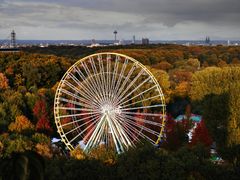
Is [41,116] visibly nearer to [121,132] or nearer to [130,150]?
[121,132]

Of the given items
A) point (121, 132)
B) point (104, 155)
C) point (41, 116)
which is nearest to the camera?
point (104, 155)

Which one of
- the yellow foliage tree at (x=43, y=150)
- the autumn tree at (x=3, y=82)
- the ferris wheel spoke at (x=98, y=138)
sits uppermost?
the autumn tree at (x=3, y=82)

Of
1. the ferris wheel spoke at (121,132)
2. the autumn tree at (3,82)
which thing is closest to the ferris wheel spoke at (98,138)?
the ferris wheel spoke at (121,132)

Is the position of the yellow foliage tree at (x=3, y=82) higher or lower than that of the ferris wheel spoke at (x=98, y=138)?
higher

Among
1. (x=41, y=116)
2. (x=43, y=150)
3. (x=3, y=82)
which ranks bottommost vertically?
(x=43, y=150)

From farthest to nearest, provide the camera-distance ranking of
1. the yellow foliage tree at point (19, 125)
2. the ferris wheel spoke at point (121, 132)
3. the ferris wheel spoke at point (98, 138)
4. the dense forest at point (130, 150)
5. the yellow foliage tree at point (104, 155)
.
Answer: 1. the yellow foliage tree at point (19, 125)
2. the ferris wheel spoke at point (98, 138)
3. the ferris wheel spoke at point (121, 132)
4. the yellow foliage tree at point (104, 155)
5. the dense forest at point (130, 150)

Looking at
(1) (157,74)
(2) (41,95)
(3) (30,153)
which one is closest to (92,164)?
(3) (30,153)

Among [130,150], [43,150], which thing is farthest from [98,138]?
[130,150]

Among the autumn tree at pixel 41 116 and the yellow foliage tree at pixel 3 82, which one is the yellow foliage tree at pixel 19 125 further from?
the yellow foliage tree at pixel 3 82
